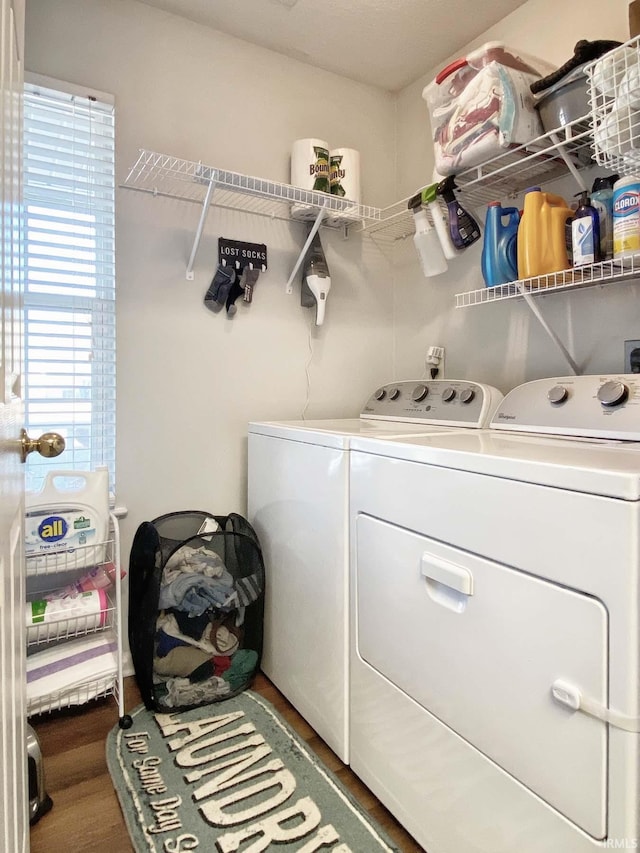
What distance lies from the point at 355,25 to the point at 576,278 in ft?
4.27

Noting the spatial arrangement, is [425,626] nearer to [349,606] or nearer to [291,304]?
[349,606]

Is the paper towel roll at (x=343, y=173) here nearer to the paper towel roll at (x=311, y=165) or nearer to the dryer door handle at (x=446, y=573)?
the paper towel roll at (x=311, y=165)

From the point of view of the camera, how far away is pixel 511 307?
187cm

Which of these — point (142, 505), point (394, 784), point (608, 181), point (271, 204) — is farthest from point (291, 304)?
point (394, 784)

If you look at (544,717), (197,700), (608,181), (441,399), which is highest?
(608,181)

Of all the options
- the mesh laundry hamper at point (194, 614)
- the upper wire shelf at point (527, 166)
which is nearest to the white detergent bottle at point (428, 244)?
the upper wire shelf at point (527, 166)

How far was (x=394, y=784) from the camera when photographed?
4.06 feet

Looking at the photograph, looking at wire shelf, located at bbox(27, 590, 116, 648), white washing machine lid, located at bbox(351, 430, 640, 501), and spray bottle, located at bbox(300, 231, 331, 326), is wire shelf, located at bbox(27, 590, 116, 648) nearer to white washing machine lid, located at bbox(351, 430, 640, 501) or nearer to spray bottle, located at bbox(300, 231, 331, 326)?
white washing machine lid, located at bbox(351, 430, 640, 501)

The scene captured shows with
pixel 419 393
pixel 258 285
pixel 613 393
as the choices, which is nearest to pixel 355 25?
pixel 258 285

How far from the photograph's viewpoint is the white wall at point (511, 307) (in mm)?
1560

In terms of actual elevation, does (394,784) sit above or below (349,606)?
below

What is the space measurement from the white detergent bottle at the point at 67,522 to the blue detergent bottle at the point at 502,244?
4.59 feet

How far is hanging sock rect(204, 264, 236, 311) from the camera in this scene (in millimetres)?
1942

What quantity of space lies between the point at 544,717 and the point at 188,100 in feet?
7.11
